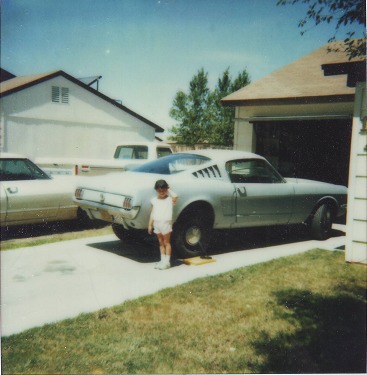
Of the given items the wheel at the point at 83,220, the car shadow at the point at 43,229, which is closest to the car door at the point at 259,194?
the wheel at the point at 83,220

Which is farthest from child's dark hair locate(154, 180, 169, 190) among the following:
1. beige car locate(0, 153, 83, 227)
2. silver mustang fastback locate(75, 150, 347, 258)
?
beige car locate(0, 153, 83, 227)

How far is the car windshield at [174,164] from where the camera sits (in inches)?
215

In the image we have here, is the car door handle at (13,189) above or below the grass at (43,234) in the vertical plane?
above

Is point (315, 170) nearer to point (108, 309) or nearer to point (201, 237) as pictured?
point (201, 237)

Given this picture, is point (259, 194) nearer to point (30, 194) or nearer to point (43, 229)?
point (30, 194)

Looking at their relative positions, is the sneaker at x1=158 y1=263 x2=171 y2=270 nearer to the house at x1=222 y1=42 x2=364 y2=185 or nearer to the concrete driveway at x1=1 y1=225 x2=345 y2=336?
the concrete driveway at x1=1 y1=225 x2=345 y2=336

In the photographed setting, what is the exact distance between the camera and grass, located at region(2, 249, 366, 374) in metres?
2.73

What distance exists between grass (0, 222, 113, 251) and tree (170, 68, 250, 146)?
9.77 feet

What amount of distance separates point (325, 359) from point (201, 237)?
268 centimetres

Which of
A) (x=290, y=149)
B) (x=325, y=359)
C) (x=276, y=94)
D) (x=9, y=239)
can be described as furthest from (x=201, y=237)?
(x=290, y=149)

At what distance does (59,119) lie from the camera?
16.7 metres

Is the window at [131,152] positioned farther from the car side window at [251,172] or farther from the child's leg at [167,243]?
the child's leg at [167,243]

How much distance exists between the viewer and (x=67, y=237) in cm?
640

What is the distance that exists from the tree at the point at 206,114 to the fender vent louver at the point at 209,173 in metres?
2.33
